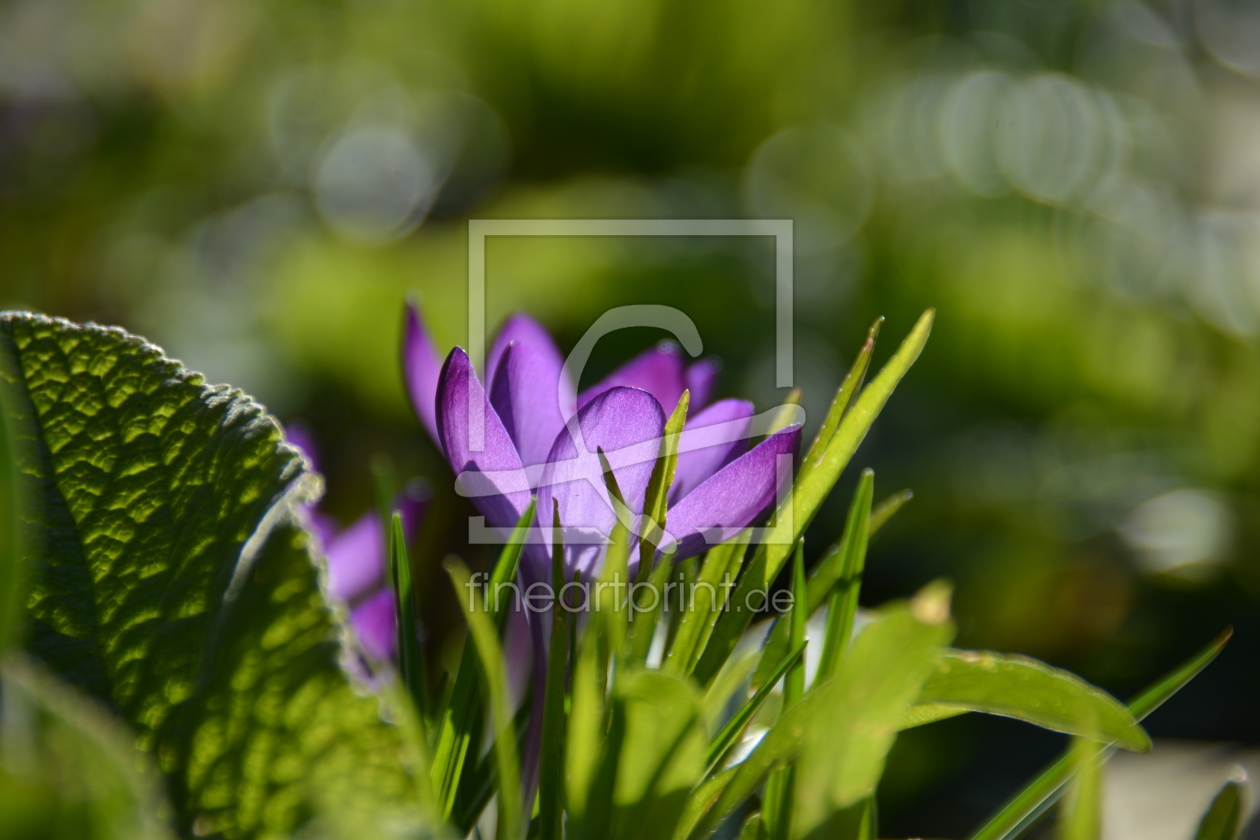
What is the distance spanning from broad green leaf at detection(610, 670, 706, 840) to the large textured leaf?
0.14ft

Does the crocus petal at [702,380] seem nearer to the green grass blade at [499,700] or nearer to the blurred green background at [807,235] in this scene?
the green grass blade at [499,700]

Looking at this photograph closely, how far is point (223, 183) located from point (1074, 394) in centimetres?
146

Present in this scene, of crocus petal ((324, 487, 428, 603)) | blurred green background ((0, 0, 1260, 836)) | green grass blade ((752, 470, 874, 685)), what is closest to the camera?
green grass blade ((752, 470, 874, 685))

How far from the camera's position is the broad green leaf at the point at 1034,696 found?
0.19 m

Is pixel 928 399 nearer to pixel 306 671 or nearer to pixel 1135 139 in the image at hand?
pixel 306 671

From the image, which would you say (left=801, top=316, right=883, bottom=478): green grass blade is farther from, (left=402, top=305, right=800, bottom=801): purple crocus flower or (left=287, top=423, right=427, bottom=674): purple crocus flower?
(left=287, top=423, right=427, bottom=674): purple crocus flower

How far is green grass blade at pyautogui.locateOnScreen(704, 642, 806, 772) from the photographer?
8.4 inches

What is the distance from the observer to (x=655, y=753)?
7.0 inches

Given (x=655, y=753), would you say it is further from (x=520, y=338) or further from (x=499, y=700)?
(x=520, y=338)

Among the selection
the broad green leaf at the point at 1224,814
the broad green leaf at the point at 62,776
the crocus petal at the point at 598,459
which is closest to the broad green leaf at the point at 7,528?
the broad green leaf at the point at 62,776

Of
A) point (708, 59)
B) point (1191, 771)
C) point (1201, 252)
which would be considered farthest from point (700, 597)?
point (708, 59)

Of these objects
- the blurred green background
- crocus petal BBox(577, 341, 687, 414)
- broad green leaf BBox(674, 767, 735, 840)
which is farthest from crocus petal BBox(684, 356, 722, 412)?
the blurred green background

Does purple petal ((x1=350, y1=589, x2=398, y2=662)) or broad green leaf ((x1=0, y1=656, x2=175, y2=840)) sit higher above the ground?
broad green leaf ((x1=0, y1=656, x2=175, y2=840))

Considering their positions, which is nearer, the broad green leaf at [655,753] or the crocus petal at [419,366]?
the broad green leaf at [655,753]
